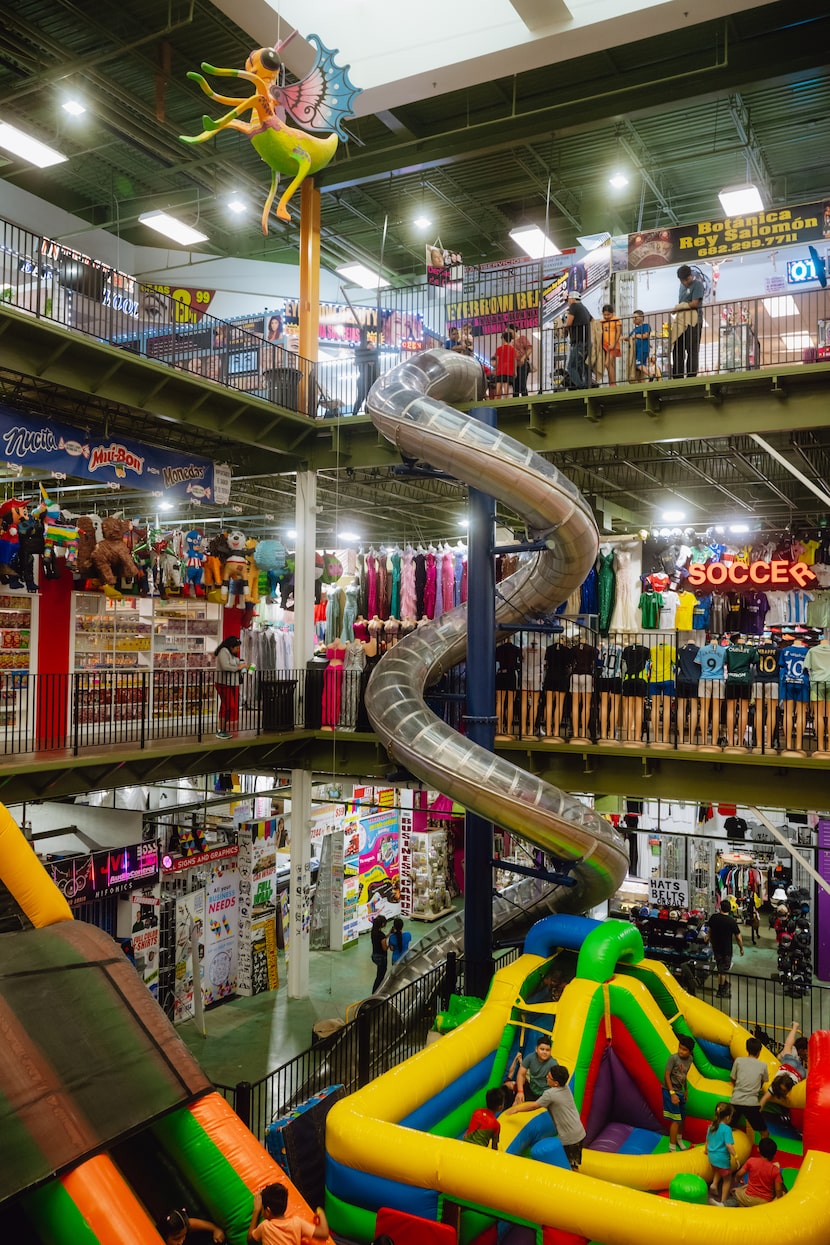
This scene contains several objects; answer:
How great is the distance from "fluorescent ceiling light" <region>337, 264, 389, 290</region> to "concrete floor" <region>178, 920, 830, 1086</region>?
1349 centimetres

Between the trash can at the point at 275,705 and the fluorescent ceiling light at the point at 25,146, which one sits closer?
the fluorescent ceiling light at the point at 25,146

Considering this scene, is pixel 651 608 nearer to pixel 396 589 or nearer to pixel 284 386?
pixel 396 589

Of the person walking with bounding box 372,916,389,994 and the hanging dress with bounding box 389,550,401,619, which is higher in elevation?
the hanging dress with bounding box 389,550,401,619

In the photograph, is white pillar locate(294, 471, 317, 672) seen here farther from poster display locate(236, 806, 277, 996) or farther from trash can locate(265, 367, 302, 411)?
poster display locate(236, 806, 277, 996)

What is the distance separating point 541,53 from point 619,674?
26.9 ft

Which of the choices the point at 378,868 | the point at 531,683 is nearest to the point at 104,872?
the point at 531,683

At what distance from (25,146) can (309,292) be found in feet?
15.7

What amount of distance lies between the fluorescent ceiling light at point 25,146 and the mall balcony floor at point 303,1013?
1342cm

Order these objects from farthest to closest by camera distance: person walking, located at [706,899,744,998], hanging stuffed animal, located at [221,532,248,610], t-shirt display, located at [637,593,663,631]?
person walking, located at [706,899,744,998] → hanging stuffed animal, located at [221,532,248,610] → t-shirt display, located at [637,593,663,631]

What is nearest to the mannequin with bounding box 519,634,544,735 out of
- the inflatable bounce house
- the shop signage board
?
the shop signage board

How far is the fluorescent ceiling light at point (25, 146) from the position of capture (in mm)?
13930

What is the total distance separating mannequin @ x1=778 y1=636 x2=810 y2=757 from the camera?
1167 centimetres

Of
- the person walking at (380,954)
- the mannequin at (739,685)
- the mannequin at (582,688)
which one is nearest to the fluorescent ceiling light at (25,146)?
the mannequin at (582,688)

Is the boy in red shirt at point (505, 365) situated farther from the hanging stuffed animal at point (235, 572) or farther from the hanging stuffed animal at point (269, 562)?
the hanging stuffed animal at point (235, 572)
